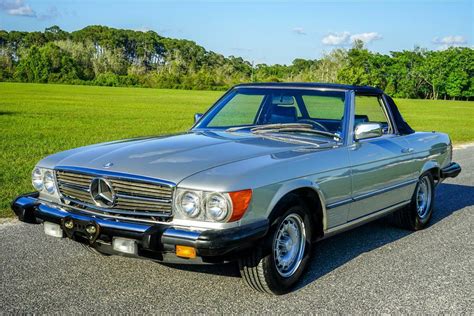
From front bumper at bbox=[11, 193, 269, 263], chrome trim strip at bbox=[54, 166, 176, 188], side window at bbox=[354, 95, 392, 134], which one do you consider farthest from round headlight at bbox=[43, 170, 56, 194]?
side window at bbox=[354, 95, 392, 134]

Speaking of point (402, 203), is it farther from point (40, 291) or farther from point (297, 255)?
point (40, 291)

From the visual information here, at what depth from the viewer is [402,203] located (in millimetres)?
5887

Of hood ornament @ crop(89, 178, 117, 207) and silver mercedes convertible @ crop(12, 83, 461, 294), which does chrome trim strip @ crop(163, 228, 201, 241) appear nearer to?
silver mercedes convertible @ crop(12, 83, 461, 294)

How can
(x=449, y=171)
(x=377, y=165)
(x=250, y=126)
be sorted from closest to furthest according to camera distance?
(x=377, y=165) → (x=250, y=126) → (x=449, y=171)

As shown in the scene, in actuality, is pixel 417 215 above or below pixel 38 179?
below

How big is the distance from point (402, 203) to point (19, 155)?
8882mm

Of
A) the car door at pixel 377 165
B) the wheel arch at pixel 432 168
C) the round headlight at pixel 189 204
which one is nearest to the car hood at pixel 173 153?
the round headlight at pixel 189 204

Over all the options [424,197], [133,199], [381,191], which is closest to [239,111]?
[381,191]

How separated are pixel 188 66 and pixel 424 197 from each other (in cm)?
14154

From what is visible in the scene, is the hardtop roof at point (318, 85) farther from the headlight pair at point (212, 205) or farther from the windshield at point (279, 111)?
the headlight pair at point (212, 205)

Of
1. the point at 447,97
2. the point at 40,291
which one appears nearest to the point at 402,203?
the point at 40,291

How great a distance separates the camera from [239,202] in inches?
143

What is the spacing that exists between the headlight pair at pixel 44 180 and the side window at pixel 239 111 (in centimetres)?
186

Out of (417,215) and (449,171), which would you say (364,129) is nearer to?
(417,215)
